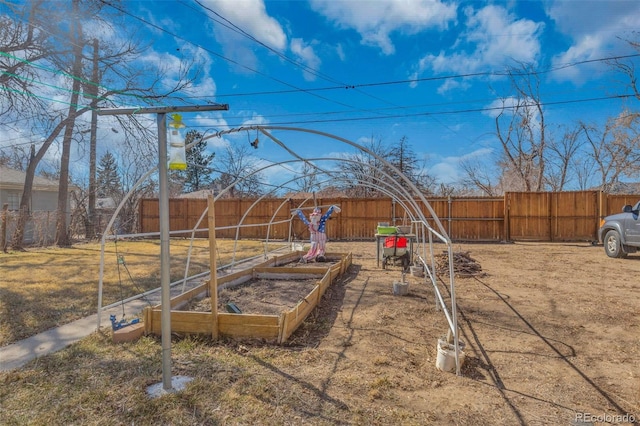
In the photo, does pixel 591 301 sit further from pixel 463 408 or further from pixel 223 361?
pixel 223 361

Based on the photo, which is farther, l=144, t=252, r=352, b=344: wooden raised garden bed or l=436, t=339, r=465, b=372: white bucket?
l=144, t=252, r=352, b=344: wooden raised garden bed

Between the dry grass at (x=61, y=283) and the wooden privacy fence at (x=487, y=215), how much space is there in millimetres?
4838

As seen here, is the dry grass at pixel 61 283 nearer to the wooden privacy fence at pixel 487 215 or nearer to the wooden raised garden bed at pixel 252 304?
the wooden raised garden bed at pixel 252 304

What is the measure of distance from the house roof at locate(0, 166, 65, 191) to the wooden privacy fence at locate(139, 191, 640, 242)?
7837mm

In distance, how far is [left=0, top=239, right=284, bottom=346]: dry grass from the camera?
4395 millimetres

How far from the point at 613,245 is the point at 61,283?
1335cm

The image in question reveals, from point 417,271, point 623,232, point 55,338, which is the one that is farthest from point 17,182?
point 623,232

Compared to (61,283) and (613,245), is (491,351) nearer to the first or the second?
(61,283)

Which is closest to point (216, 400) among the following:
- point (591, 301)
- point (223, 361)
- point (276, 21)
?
point (223, 361)

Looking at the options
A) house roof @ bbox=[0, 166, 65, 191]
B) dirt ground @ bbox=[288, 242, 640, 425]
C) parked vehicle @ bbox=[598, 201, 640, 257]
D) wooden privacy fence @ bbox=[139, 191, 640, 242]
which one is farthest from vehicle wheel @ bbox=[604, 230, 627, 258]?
house roof @ bbox=[0, 166, 65, 191]

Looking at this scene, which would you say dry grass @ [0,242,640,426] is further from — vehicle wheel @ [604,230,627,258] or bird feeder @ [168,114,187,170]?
vehicle wheel @ [604,230,627,258]

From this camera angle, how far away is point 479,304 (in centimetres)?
512

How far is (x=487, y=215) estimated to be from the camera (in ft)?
48.8

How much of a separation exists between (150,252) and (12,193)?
1021 centimetres
